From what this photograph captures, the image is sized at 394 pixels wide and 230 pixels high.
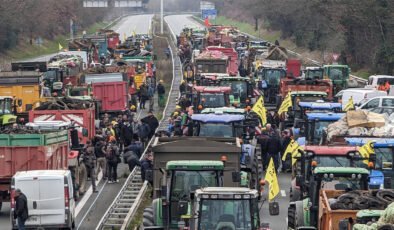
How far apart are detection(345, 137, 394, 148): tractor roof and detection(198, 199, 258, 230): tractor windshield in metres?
8.47

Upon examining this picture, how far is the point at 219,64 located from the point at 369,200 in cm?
4108

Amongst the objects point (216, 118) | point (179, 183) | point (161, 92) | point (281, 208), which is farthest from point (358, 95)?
point (179, 183)

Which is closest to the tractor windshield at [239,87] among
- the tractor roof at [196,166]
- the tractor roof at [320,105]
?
the tractor roof at [320,105]

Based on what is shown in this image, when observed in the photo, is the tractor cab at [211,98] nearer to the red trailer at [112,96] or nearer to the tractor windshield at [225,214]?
the red trailer at [112,96]

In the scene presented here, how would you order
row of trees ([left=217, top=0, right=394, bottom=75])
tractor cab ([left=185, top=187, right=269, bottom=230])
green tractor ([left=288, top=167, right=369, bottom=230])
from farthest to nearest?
1. row of trees ([left=217, top=0, right=394, bottom=75])
2. green tractor ([left=288, top=167, right=369, bottom=230])
3. tractor cab ([left=185, top=187, right=269, bottom=230])

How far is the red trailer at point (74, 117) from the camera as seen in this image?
3675 centimetres

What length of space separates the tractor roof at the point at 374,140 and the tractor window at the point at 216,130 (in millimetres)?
3321

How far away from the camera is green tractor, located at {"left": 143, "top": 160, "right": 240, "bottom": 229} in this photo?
21109 mm

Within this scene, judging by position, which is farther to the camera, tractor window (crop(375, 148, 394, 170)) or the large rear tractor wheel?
tractor window (crop(375, 148, 394, 170))

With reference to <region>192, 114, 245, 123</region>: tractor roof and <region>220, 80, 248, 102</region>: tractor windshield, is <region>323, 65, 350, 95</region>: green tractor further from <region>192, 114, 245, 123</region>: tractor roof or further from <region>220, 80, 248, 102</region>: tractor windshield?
<region>192, 114, 245, 123</region>: tractor roof

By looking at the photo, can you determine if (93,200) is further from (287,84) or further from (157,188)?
(287,84)

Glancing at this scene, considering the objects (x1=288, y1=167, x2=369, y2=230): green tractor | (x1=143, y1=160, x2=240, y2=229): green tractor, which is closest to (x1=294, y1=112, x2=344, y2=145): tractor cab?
(x1=288, y1=167, x2=369, y2=230): green tractor

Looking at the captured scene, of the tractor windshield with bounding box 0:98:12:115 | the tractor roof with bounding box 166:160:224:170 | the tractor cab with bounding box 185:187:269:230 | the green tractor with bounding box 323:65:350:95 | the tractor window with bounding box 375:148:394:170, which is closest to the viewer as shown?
the tractor cab with bounding box 185:187:269:230

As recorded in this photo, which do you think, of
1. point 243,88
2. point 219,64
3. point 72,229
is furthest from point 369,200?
point 219,64
